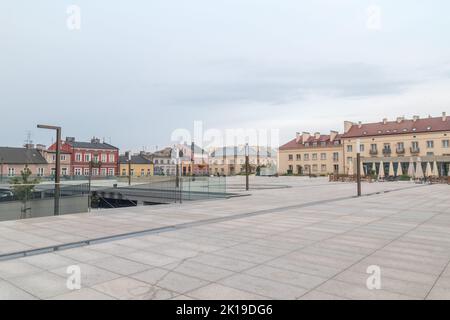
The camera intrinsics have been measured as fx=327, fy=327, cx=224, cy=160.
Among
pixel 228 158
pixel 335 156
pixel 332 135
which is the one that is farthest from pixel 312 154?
pixel 228 158

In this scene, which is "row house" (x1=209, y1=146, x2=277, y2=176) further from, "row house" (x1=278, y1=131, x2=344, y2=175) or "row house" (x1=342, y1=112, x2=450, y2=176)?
"row house" (x1=342, y1=112, x2=450, y2=176)

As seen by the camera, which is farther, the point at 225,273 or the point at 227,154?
the point at 227,154

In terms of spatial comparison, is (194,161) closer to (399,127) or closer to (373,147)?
(373,147)

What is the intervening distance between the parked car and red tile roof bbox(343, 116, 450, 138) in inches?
2607

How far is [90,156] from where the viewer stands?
242ft

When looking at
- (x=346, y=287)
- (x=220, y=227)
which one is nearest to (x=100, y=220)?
(x=220, y=227)

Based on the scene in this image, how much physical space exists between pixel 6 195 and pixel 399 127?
6929 centimetres

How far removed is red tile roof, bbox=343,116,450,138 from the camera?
60.0m

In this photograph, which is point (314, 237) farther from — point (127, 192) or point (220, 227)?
point (127, 192)

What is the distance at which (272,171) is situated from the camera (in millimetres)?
78312

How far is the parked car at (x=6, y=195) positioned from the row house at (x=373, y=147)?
47.5 metres
